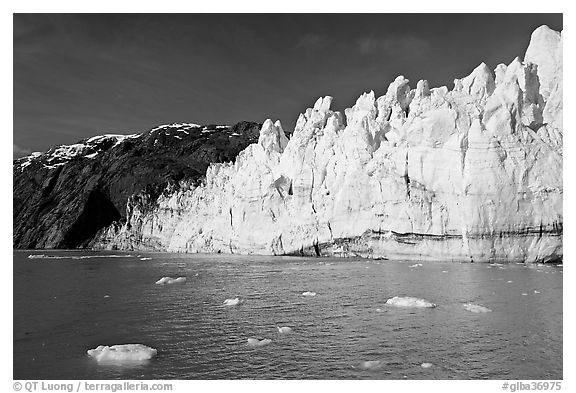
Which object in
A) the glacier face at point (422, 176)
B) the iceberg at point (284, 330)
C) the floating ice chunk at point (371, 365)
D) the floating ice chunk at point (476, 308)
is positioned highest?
the glacier face at point (422, 176)

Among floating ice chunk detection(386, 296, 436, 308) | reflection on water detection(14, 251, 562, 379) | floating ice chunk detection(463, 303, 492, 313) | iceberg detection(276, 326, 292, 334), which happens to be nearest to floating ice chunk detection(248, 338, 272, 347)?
reflection on water detection(14, 251, 562, 379)

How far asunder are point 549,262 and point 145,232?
208ft

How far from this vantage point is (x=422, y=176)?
1249 inches

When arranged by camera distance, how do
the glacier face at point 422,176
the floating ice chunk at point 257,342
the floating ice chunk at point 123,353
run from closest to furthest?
the floating ice chunk at point 123,353 → the floating ice chunk at point 257,342 → the glacier face at point 422,176

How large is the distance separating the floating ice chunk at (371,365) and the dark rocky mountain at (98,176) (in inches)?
3180

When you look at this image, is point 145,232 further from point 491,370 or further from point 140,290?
point 491,370

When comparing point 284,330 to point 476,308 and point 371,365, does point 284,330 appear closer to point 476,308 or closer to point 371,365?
point 371,365

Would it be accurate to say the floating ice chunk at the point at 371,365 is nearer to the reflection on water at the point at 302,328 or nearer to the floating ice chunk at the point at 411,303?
the reflection on water at the point at 302,328

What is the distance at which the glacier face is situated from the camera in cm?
2773

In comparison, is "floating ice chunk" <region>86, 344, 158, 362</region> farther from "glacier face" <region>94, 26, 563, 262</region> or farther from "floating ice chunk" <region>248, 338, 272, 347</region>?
"glacier face" <region>94, 26, 563, 262</region>

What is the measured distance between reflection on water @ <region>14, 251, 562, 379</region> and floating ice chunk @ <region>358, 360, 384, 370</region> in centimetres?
4

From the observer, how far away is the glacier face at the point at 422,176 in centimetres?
2773

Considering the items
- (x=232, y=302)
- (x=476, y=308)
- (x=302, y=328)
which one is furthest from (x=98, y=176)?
(x=476, y=308)

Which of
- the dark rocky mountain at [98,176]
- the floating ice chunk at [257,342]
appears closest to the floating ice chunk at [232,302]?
the floating ice chunk at [257,342]
